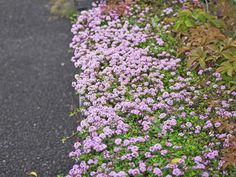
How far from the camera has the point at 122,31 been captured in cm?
571

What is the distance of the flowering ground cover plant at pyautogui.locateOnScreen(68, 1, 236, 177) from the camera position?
12.6 feet

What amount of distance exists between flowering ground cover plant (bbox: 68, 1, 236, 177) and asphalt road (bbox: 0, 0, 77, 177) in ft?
1.37

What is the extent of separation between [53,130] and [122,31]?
4.61ft

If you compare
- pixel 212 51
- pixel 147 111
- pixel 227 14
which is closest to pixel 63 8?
pixel 227 14

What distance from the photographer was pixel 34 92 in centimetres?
589

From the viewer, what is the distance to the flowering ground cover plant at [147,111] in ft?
12.6

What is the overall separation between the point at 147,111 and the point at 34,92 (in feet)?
6.41

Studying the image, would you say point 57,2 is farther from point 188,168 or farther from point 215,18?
point 188,168

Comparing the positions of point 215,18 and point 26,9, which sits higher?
point 215,18

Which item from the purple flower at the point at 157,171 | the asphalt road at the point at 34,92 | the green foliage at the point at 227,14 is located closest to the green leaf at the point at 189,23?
the green foliage at the point at 227,14

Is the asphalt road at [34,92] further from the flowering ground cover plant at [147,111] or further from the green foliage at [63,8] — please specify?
the flowering ground cover plant at [147,111]

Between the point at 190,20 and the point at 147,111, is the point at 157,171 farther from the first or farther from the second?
the point at 190,20

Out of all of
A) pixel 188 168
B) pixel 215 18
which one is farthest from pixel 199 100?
pixel 215 18

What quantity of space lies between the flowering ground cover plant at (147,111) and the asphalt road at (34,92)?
0.42 m
